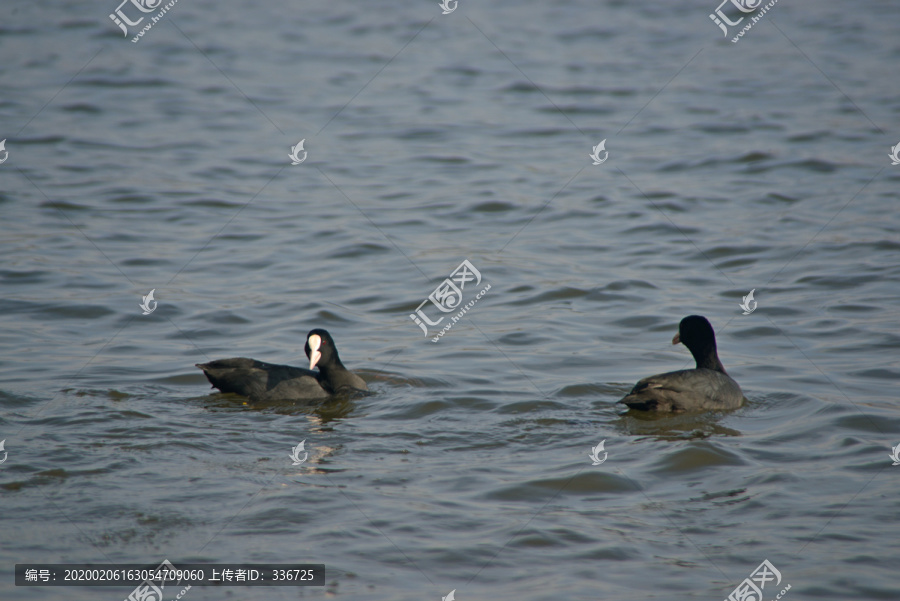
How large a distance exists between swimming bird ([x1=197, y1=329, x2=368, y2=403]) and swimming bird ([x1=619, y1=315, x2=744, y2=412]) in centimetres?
239

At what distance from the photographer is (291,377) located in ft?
25.9

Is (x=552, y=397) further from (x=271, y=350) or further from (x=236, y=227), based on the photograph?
(x=236, y=227)

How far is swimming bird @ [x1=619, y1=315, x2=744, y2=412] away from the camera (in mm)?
7188

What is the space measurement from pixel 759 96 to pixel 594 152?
4.98 meters

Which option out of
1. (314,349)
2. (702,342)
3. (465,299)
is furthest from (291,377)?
(702,342)

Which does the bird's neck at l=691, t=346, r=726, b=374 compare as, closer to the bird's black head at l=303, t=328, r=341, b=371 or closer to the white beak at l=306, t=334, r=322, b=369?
the bird's black head at l=303, t=328, r=341, b=371

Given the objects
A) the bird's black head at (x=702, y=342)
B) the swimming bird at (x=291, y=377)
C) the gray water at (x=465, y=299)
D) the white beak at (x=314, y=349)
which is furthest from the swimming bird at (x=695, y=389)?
the white beak at (x=314, y=349)

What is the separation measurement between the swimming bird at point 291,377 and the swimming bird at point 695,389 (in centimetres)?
239

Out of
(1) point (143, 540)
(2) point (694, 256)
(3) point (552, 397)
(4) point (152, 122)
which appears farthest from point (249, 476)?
(4) point (152, 122)

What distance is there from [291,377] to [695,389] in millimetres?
3247

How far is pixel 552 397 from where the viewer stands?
7.82 meters

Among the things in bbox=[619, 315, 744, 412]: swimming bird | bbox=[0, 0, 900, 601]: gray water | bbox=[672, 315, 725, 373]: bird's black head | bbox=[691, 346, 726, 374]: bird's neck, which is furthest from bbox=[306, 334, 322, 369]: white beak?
bbox=[691, 346, 726, 374]: bird's neck

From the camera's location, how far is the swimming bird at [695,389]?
7188 mm

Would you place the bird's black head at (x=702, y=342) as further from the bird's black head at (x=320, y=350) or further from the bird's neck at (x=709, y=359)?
the bird's black head at (x=320, y=350)
